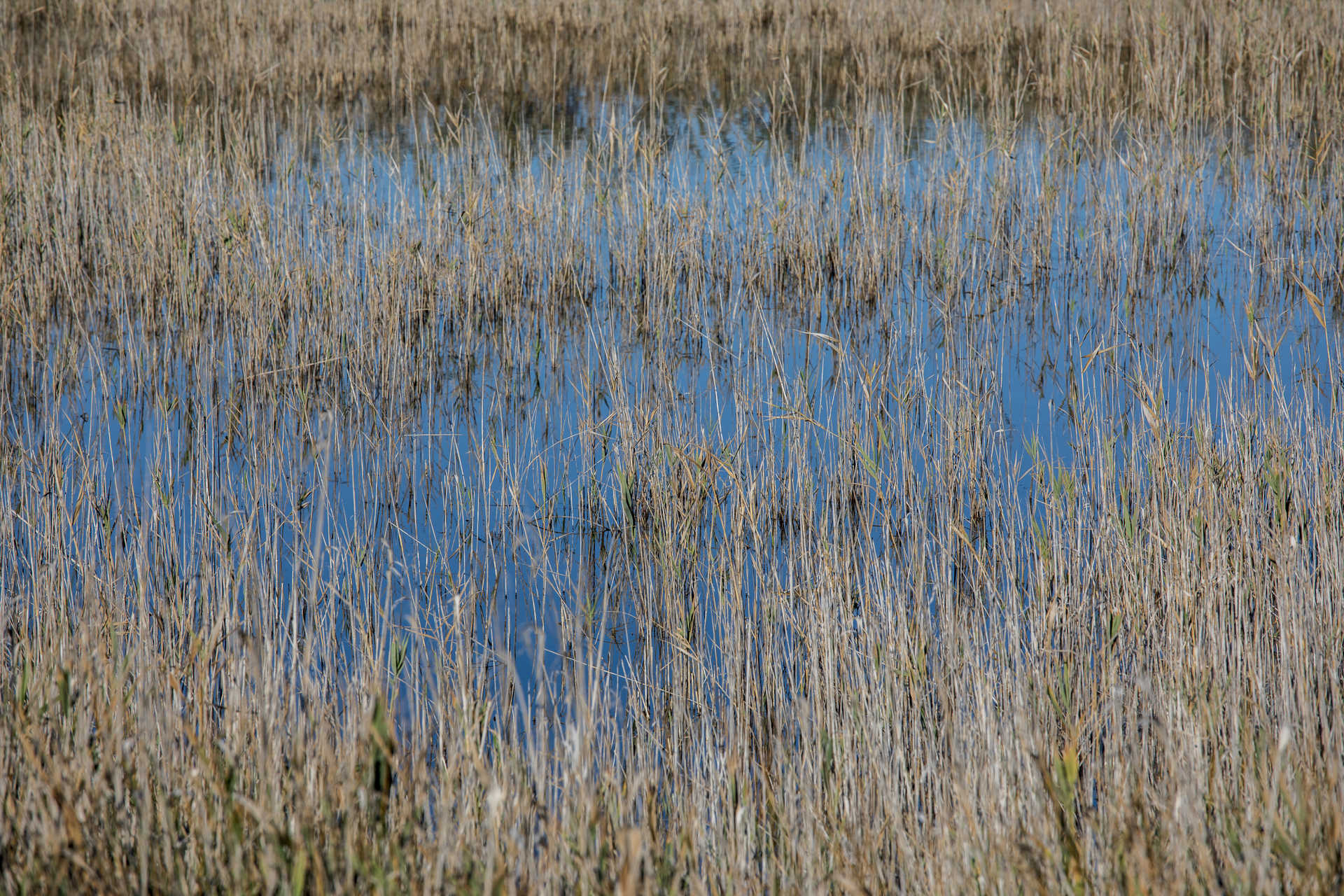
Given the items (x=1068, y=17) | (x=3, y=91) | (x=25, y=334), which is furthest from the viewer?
(x=1068, y=17)

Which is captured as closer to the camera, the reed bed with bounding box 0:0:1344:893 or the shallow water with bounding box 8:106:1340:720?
the reed bed with bounding box 0:0:1344:893

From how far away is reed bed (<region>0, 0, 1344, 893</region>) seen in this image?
1461 mm

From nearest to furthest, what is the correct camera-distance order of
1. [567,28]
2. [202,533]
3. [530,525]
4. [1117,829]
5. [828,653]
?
[1117,829] < [828,653] < [202,533] < [530,525] < [567,28]

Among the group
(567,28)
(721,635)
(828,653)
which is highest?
(567,28)

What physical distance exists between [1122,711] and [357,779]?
52.7 inches

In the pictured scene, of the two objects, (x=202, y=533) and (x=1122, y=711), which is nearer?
(x=1122, y=711)

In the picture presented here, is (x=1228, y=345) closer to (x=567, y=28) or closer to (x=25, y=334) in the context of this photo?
(x=25, y=334)

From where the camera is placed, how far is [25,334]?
13.2 feet

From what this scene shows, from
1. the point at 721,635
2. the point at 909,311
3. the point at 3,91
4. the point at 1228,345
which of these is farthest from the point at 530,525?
the point at 3,91

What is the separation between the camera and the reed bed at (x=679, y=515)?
1461 mm

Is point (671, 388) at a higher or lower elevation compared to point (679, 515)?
higher

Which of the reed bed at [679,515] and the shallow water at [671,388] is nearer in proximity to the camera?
the reed bed at [679,515]

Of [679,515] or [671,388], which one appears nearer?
[679,515]

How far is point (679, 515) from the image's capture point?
2.88 m
